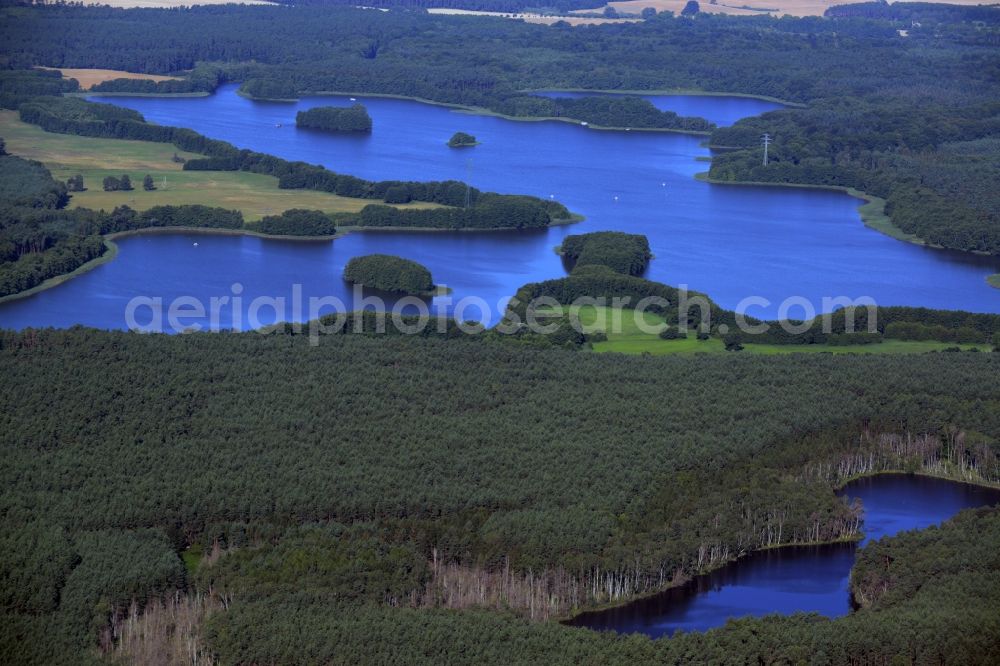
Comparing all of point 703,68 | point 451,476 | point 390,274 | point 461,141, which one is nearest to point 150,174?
point 461,141

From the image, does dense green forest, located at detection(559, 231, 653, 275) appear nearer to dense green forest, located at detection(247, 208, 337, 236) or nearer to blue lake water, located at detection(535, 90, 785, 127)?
dense green forest, located at detection(247, 208, 337, 236)

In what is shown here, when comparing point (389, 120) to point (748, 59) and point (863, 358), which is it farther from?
point (863, 358)

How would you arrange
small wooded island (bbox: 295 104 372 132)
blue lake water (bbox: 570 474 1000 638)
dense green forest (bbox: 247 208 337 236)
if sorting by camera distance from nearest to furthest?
Answer: blue lake water (bbox: 570 474 1000 638), dense green forest (bbox: 247 208 337 236), small wooded island (bbox: 295 104 372 132)

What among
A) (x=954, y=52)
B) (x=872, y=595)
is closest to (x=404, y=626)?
(x=872, y=595)

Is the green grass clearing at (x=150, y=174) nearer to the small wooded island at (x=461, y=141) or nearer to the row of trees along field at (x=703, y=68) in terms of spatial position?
the row of trees along field at (x=703, y=68)

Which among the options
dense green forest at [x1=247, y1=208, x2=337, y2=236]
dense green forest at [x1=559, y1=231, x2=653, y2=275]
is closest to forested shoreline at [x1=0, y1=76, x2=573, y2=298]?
dense green forest at [x1=247, y1=208, x2=337, y2=236]
